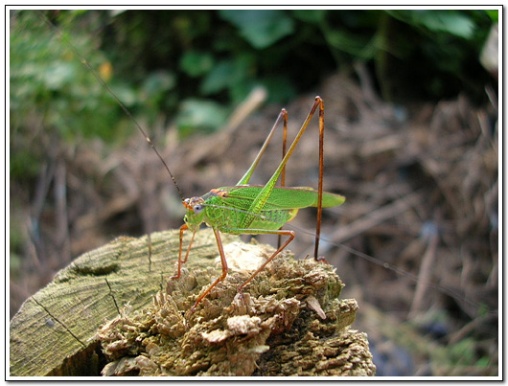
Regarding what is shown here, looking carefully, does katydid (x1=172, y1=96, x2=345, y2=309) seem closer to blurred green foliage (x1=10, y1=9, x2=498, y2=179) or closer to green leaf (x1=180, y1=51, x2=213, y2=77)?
blurred green foliage (x1=10, y1=9, x2=498, y2=179)

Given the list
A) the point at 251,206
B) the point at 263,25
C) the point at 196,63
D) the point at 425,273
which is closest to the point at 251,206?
the point at 251,206

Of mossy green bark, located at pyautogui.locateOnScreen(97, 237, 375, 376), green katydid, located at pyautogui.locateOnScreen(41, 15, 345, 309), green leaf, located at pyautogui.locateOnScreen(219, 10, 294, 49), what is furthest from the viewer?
green leaf, located at pyautogui.locateOnScreen(219, 10, 294, 49)

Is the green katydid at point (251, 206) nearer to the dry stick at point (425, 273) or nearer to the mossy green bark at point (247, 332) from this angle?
the mossy green bark at point (247, 332)

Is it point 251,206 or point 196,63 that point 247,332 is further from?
point 196,63

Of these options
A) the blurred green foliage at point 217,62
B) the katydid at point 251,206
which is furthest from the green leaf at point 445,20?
the katydid at point 251,206

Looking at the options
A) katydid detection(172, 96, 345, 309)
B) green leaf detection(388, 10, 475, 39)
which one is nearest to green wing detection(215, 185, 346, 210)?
katydid detection(172, 96, 345, 309)

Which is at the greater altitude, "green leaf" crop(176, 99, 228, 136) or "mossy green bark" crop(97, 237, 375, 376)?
"green leaf" crop(176, 99, 228, 136)
